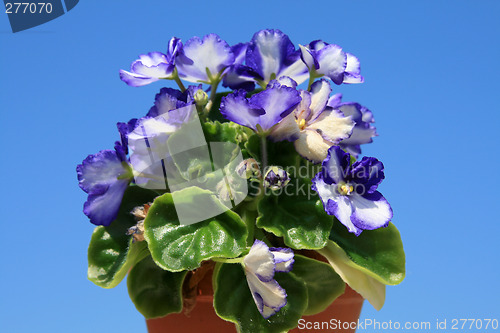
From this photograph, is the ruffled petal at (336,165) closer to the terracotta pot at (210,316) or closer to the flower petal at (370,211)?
the flower petal at (370,211)

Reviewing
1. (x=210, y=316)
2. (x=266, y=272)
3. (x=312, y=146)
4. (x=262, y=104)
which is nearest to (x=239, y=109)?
(x=262, y=104)

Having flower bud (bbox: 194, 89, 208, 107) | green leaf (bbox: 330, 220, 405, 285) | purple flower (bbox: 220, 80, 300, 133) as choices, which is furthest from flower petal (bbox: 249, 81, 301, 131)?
green leaf (bbox: 330, 220, 405, 285)

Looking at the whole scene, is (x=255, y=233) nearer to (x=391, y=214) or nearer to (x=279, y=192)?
(x=279, y=192)

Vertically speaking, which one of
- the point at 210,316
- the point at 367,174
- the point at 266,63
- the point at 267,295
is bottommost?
the point at 210,316

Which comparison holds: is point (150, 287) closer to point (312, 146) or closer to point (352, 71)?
point (312, 146)

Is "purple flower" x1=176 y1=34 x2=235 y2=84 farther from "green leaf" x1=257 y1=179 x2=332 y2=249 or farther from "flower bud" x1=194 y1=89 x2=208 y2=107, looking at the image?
"green leaf" x1=257 y1=179 x2=332 y2=249

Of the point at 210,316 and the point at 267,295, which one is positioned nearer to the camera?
the point at 267,295

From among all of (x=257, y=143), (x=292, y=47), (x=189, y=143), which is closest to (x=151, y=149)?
(x=189, y=143)

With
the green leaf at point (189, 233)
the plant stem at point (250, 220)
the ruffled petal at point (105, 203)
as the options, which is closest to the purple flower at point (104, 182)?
the ruffled petal at point (105, 203)
